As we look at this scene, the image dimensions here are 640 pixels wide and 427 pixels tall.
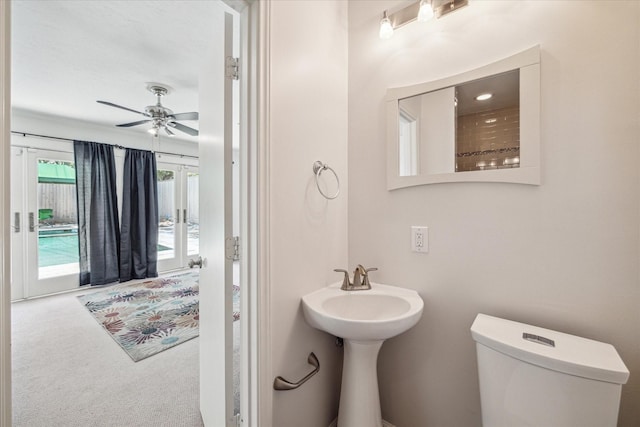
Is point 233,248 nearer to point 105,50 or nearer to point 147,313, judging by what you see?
point 105,50

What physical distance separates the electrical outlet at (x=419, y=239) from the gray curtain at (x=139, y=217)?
4.59 m

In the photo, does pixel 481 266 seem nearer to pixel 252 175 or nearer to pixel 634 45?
pixel 634 45

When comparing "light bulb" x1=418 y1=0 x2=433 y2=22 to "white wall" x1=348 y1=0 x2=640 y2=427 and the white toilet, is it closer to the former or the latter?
"white wall" x1=348 y1=0 x2=640 y2=427

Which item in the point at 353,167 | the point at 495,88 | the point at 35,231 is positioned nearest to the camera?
the point at 495,88

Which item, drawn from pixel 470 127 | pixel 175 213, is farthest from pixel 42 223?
pixel 470 127

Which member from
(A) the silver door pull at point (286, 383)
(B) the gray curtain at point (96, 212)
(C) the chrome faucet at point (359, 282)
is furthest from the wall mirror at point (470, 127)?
(B) the gray curtain at point (96, 212)

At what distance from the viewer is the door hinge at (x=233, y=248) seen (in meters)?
1.15

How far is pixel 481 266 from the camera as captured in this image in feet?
4.03

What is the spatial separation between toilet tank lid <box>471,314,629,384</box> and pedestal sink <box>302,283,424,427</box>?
28cm

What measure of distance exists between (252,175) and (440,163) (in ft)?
2.91

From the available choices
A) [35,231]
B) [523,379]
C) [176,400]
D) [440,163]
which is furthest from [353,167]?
[35,231]

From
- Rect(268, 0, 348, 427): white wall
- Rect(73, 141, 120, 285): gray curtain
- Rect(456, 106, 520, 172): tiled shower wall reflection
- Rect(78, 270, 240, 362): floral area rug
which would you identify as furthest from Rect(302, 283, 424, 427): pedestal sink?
Rect(73, 141, 120, 285): gray curtain

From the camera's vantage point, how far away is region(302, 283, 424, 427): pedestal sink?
1.08m

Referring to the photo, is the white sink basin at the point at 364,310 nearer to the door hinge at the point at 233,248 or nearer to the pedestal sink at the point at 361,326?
the pedestal sink at the point at 361,326
